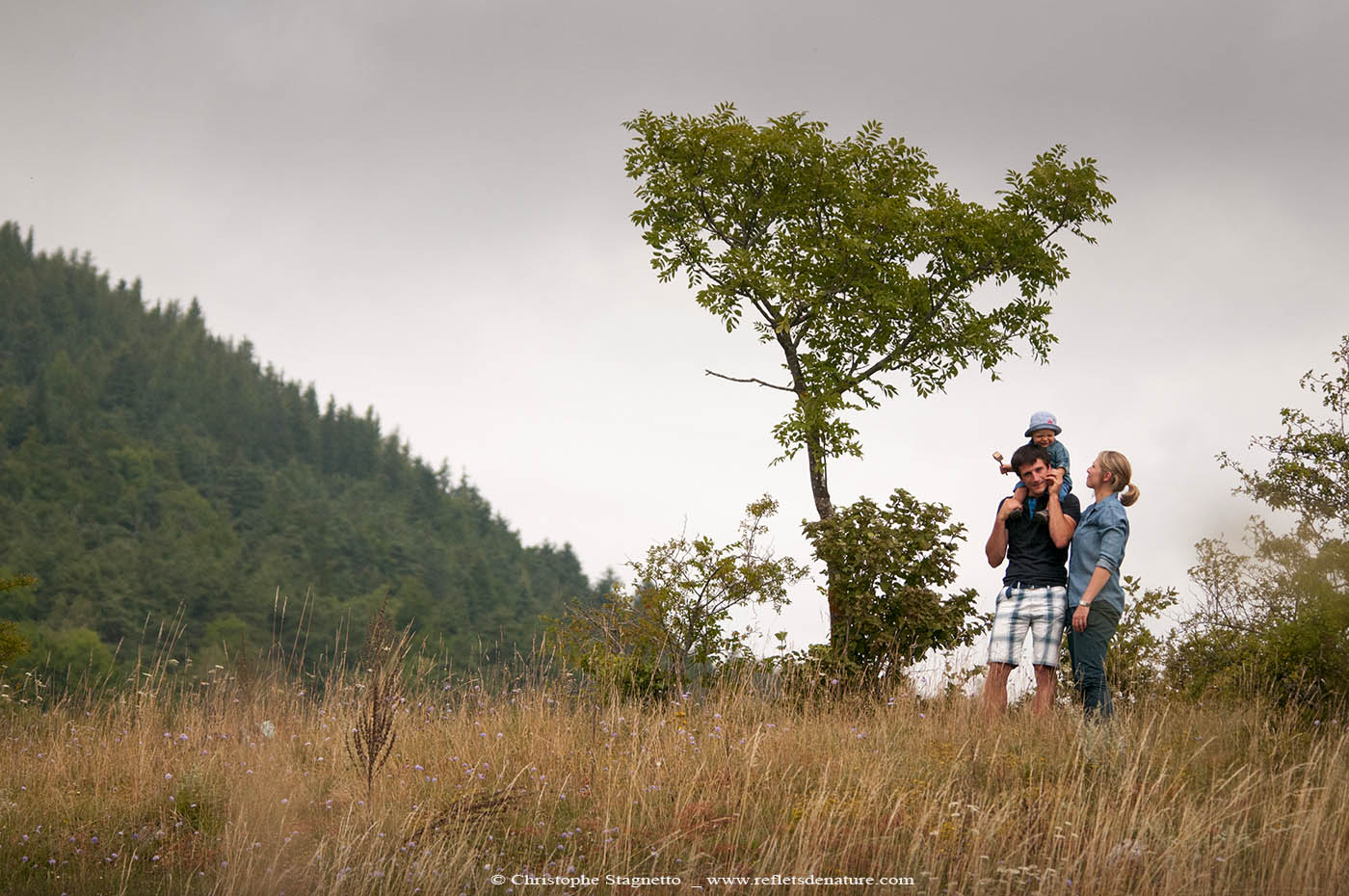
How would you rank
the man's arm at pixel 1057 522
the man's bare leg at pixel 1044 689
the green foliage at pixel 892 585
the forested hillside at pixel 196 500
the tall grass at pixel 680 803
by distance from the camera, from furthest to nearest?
the forested hillside at pixel 196 500 < the green foliage at pixel 892 585 < the man's bare leg at pixel 1044 689 < the man's arm at pixel 1057 522 < the tall grass at pixel 680 803

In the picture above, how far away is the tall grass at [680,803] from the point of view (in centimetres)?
454

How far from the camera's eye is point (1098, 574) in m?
6.21

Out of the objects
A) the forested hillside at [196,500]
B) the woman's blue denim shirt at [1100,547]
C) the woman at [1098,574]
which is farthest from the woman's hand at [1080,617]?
the forested hillside at [196,500]

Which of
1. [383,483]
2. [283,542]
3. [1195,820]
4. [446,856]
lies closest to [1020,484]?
[1195,820]

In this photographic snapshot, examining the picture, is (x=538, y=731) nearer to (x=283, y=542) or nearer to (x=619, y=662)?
(x=619, y=662)

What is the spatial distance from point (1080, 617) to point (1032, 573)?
0.47 meters

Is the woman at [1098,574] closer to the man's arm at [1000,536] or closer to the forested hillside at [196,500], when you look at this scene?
the man's arm at [1000,536]

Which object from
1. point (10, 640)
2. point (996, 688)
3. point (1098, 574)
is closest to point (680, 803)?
point (996, 688)

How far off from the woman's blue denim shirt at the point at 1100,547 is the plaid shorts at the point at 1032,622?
0.37ft

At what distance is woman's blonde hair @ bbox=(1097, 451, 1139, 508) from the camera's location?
6.41 meters

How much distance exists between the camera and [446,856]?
4.77 meters

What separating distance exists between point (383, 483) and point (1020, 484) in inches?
4397

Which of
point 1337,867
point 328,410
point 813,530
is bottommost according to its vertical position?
point 1337,867

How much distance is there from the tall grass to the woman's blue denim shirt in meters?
0.84
